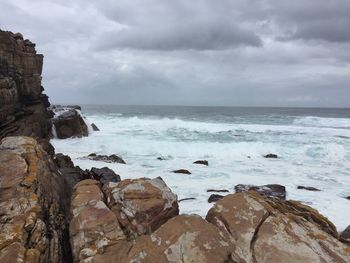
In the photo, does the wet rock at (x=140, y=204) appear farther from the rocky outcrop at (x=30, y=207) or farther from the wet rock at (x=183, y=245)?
the rocky outcrop at (x=30, y=207)

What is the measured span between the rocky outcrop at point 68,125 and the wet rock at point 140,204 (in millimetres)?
23864

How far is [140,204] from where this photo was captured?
608 centimetres

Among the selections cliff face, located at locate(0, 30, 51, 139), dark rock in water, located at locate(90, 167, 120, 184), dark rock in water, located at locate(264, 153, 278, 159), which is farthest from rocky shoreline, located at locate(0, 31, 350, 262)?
dark rock in water, located at locate(264, 153, 278, 159)

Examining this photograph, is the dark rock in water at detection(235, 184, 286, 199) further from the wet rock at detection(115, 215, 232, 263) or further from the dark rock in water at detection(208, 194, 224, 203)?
the wet rock at detection(115, 215, 232, 263)

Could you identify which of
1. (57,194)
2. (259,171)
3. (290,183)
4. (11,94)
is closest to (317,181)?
(290,183)

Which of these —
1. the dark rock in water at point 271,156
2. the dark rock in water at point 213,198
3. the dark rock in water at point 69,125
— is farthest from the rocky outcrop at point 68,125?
the dark rock in water at point 213,198

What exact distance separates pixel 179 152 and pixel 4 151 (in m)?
18.1

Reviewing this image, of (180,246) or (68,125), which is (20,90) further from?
(180,246)

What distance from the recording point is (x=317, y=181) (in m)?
16.6

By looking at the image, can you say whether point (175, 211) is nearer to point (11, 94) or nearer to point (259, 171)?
point (259, 171)

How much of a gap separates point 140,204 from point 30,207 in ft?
6.13

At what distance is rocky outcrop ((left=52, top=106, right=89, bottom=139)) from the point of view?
29062 mm

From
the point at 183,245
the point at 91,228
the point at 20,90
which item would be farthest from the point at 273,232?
the point at 20,90

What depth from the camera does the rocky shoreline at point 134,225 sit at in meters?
4.97
